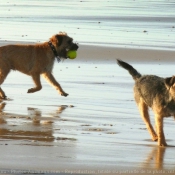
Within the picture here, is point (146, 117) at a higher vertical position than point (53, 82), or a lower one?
higher

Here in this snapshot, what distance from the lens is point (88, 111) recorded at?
30.3 feet

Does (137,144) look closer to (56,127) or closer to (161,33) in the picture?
(56,127)

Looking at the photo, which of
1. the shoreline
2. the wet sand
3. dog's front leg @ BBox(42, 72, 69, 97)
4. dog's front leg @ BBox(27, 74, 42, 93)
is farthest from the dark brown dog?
the shoreline

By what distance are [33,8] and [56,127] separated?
20.5m

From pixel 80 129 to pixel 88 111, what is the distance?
1.32m

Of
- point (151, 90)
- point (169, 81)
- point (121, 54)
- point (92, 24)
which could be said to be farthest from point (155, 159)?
point (92, 24)

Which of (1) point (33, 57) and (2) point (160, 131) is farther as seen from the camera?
(1) point (33, 57)

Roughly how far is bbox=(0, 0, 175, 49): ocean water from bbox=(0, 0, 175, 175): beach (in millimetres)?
34

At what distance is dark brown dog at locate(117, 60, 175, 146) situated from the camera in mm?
7438

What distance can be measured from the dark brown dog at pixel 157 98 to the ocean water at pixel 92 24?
8.91 meters

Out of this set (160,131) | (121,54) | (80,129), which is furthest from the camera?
(121,54)

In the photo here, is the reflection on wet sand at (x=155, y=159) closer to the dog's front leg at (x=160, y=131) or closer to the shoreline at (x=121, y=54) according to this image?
the dog's front leg at (x=160, y=131)

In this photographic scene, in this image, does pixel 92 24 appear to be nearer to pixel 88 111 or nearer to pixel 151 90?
pixel 88 111

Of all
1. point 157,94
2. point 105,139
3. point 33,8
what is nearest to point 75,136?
point 105,139
